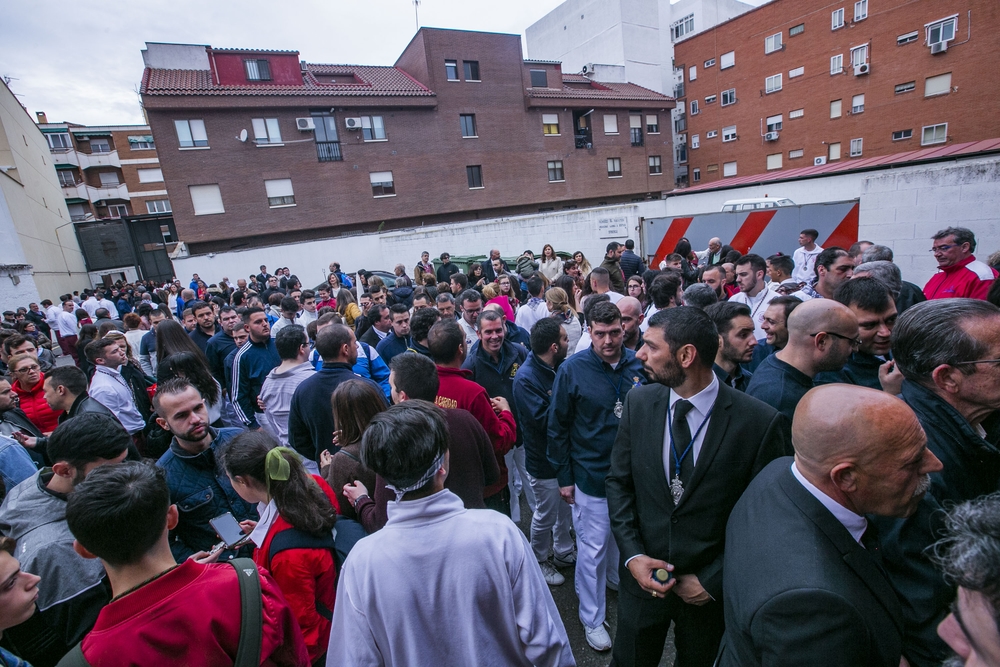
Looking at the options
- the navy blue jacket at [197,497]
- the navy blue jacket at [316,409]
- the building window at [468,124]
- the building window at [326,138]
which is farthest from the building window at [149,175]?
the navy blue jacket at [197,497]

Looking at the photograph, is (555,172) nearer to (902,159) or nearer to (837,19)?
(837,19)

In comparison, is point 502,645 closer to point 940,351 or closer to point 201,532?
point 201,532

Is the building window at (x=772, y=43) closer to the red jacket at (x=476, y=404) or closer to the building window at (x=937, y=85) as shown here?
the building window at (x=937, y=85)

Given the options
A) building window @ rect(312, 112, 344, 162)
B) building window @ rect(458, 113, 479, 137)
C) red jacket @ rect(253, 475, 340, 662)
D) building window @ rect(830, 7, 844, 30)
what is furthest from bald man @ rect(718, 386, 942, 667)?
building window @ rect(830, 7, 844, 30)

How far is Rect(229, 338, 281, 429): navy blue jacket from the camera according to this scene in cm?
481

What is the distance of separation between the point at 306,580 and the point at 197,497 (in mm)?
1037

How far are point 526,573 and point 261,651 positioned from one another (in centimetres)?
93

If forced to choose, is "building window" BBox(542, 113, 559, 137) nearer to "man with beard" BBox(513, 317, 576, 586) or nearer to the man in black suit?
"man with beard" BBox(513, 317, 576, 586)

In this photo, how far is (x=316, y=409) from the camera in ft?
11.1

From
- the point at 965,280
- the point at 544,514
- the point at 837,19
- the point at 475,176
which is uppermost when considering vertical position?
the point at 837,19

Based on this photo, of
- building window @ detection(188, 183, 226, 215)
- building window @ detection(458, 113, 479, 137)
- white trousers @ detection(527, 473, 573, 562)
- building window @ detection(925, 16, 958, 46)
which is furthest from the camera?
building window @ detection(458, 113, 479, 137)

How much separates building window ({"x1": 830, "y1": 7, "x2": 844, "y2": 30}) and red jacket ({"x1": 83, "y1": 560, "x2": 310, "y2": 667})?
134ft

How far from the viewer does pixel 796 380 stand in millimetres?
2500

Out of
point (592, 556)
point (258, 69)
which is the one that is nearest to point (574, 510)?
point (592, 556)
